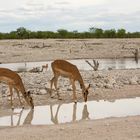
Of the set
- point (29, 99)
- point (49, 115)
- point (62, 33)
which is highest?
point (62, 33)

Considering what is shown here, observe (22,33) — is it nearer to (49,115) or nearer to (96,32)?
(96,32)

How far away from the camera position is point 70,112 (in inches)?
557

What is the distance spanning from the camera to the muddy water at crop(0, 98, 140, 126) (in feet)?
42.4

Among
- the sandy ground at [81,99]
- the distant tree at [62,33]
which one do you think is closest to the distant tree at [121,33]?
the distant tree at [62,33]

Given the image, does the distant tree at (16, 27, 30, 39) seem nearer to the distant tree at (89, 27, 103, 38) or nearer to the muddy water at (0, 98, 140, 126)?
the distant tree at (89, 27, 103, 38)

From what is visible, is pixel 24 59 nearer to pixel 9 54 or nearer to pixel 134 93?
pixel 9 54

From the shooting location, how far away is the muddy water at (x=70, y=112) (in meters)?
12.9

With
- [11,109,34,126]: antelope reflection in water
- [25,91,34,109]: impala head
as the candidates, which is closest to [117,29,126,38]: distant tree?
[25,91,34,109]: impala head

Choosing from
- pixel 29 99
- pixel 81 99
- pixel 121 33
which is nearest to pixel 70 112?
pixel 29 99

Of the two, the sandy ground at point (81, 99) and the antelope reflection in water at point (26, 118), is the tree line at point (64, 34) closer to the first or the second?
the sandy ground at point (81, 99)

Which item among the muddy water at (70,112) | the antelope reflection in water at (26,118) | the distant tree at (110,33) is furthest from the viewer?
the distant tree at (110,33)

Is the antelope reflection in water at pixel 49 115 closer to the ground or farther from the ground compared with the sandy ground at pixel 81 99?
closer to the ground

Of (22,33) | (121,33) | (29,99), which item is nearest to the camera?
(29,99)

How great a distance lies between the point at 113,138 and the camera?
9.59m
